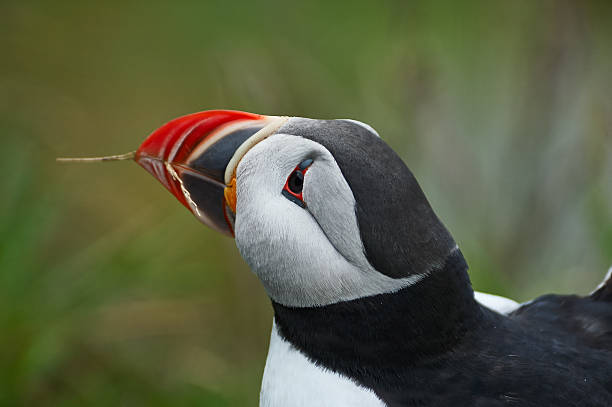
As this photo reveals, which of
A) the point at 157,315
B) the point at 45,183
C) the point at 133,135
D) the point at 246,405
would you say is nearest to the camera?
the point at 246,405

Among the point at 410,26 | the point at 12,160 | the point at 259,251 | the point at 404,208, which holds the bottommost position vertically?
the point at 12,160

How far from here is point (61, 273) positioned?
2.70 m

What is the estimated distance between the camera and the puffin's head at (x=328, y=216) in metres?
1.31

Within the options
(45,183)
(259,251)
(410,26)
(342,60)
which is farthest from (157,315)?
(342,60)

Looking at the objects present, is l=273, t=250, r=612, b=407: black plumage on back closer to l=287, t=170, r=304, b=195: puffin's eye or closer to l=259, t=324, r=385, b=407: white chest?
l=259, t=324, r=385, b=407: white chest

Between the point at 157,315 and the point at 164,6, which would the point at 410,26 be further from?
the point at 164,6

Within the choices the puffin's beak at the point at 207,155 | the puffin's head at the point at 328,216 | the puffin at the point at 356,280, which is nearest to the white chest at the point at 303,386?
the puffin at the point at 356,280

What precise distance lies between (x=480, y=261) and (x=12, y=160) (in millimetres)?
1985

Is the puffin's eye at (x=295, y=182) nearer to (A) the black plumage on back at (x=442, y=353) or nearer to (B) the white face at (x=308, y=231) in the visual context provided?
(B) the white face at (x=308, y=231)

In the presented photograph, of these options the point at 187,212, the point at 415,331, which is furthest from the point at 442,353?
the point at 187,212

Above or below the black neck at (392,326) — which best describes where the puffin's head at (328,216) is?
above

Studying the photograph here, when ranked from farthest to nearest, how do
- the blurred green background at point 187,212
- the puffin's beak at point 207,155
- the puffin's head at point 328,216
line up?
the blurred green background at point 187,212 → the puffin's beak at point 207,155 → the puffin's head at point 328,216

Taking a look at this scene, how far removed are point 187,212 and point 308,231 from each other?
7.00 ft

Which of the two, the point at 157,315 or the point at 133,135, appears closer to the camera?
the point at 157,315
